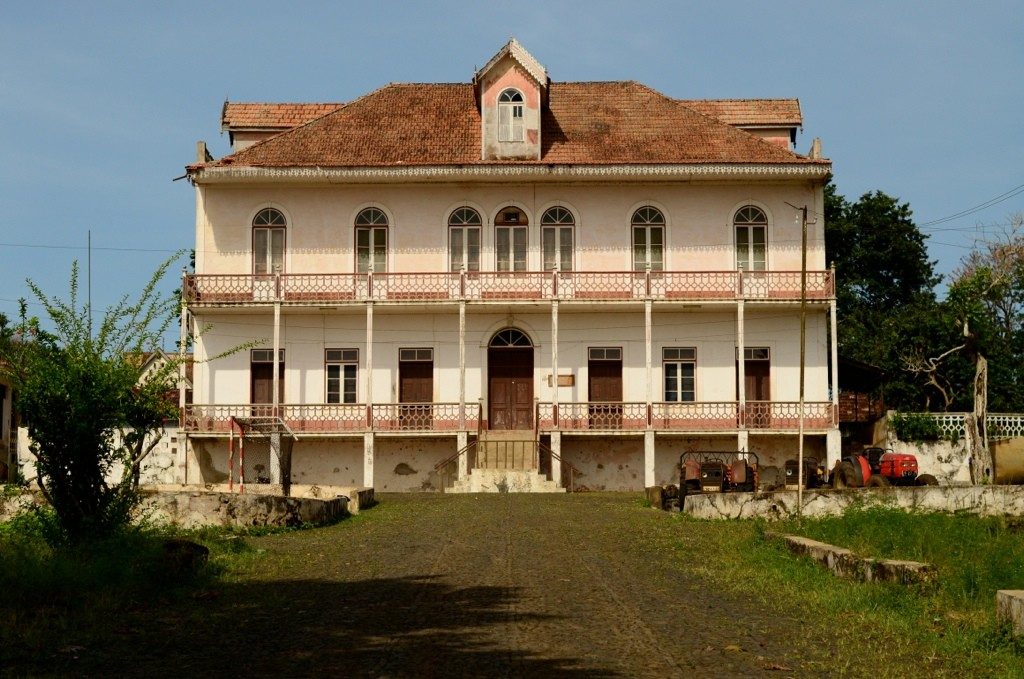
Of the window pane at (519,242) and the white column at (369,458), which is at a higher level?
the window pane at (519,242)

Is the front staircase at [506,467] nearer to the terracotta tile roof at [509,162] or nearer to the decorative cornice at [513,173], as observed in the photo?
the decorative cornice at [513,173]

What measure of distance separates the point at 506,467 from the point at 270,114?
1179cm

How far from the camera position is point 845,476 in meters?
21.5

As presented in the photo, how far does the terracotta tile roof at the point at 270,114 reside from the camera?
34.5m

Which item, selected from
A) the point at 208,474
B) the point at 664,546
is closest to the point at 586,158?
the point at 208,474

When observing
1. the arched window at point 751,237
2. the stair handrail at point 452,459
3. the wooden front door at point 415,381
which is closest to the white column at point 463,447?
the stair handrail at point 452,459

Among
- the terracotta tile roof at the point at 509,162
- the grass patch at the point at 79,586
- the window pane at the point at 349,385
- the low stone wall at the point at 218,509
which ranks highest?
the terracotta tile roof at the point at 509,162

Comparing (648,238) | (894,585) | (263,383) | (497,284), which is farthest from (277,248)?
(894,585)

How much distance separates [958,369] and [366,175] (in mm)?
17686

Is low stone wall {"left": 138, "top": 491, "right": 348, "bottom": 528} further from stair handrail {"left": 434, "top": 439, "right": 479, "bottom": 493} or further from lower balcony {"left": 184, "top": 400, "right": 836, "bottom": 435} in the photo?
lower balcony {"left": 184, "top": 400, "right": 836, "bottom": 435}

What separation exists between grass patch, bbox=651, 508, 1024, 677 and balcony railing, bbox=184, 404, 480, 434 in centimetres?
1391

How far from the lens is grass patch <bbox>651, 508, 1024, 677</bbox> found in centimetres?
906

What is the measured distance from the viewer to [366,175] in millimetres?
31359

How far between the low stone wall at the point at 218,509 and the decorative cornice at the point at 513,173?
581 inches
